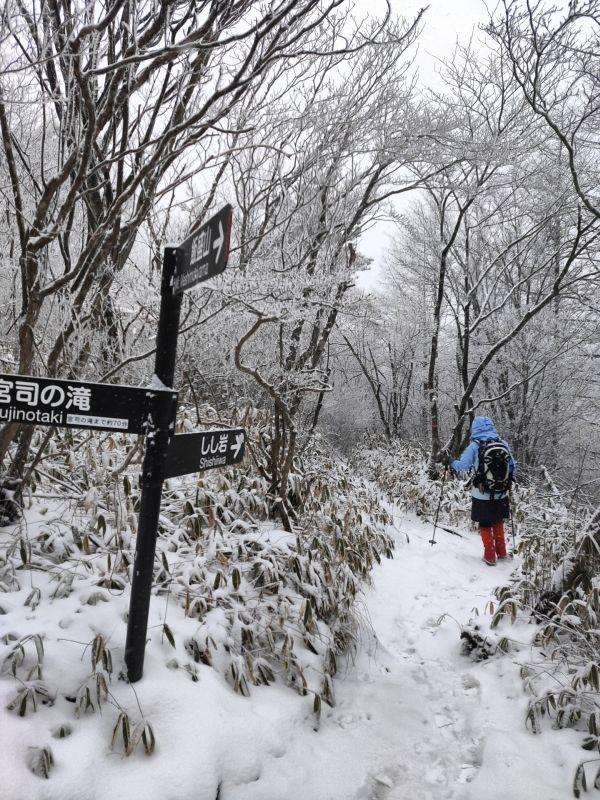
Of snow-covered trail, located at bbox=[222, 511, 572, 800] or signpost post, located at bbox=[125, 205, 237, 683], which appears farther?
snow-covered trail, located at bbox=[222, 511, 572, 800]

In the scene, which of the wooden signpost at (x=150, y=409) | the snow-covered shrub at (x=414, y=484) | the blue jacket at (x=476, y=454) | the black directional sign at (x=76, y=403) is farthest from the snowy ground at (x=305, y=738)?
the snow-covered shrub at (x=414, y=484)

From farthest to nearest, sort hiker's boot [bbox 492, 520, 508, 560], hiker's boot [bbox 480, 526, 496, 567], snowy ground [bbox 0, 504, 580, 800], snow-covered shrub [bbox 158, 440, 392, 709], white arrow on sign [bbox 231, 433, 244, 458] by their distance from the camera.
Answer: hiker's boot [bbox 492, 520, 508, 560] → hiker's boot [bbox 480, 526, 496, 567] → snow-covered shrub [bbox 158, 440, 392, 709] → white arrow on sign [bbox 231, 433, 244, 458] → snowy ground [bbox 0, 504, 580, 800]

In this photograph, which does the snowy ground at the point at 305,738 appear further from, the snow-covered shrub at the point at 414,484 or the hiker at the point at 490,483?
the snow-covered shrub at the point at 414,484

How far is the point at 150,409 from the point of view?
77.3 inches

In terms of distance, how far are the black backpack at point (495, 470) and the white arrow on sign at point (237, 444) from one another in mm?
3678

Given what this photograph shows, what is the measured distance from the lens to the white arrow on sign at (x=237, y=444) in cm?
233

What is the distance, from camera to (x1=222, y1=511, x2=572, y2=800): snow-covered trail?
2.23 meters

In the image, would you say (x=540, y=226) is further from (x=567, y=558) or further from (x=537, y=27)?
(x=567, y=558)

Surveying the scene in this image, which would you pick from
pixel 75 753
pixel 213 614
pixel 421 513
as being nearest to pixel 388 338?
pixel 421 513

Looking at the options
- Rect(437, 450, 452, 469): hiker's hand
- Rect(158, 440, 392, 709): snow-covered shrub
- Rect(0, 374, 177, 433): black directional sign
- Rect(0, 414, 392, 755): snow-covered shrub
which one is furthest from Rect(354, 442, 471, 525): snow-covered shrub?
Rect(0, 374, 177, 433): black directional sign

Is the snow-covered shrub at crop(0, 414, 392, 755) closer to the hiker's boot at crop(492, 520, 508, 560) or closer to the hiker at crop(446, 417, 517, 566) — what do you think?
the hiker at crop(446, 417, 517, 566)

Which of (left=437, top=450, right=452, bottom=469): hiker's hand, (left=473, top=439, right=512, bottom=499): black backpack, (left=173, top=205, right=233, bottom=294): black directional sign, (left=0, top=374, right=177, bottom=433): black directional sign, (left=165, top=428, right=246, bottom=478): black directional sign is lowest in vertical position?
(left=437, top=450, right=452, bottom=469): hiker's hand

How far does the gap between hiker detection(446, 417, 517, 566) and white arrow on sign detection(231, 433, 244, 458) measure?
11.9 ft

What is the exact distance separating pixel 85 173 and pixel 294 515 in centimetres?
331
